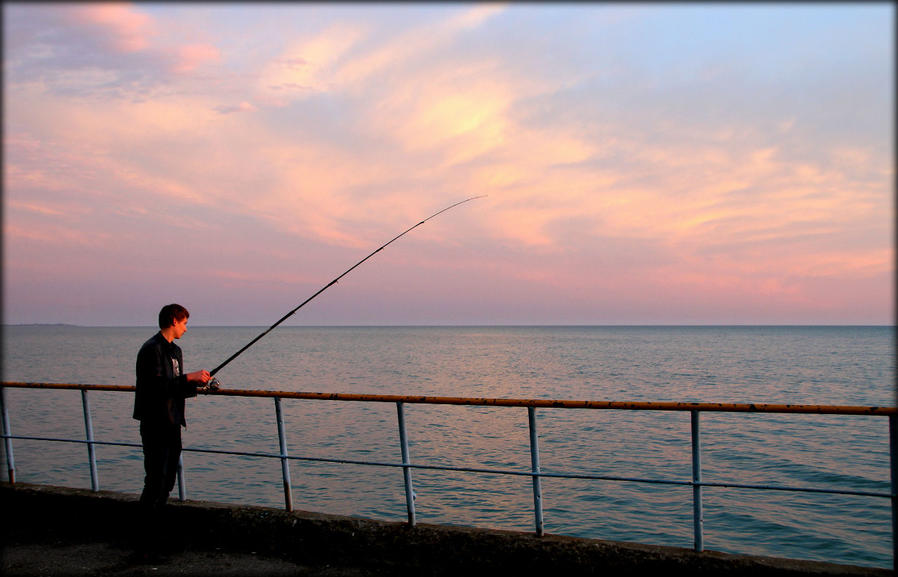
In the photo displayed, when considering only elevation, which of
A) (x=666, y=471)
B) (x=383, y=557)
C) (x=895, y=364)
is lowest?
(x=895, y=364)

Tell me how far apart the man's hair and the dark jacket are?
0.24ft

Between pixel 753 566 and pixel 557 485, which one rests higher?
pixel 753 566

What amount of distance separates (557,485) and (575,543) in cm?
1006

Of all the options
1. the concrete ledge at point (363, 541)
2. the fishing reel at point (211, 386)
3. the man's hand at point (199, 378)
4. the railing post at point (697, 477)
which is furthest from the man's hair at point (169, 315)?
the railing post at point (697, 477)

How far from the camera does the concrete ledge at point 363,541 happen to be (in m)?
3.71

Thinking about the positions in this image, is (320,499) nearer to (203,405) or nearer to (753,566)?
(753,566)

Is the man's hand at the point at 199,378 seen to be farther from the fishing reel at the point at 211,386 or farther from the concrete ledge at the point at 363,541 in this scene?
the concrete ledge at the point at 363,541

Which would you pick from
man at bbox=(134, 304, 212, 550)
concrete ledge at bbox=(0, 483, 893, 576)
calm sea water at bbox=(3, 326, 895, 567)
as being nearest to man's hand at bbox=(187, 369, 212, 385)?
man at bbox=(134, 304, 212, 550)

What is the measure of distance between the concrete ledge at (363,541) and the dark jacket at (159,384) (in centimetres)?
84

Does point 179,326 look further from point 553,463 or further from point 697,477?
point 553,463

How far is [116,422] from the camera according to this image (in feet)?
72.6

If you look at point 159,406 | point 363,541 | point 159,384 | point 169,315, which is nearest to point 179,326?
point 169,315

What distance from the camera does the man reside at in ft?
13.7

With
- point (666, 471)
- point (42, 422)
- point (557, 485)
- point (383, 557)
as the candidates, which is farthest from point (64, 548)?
point (42, 422)
